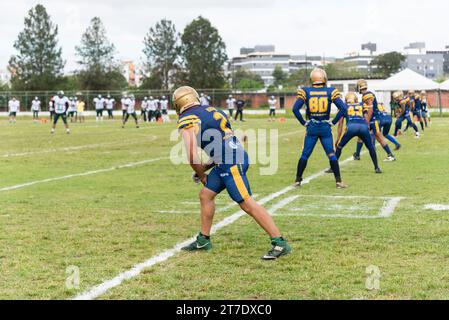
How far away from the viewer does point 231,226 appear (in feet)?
25.9

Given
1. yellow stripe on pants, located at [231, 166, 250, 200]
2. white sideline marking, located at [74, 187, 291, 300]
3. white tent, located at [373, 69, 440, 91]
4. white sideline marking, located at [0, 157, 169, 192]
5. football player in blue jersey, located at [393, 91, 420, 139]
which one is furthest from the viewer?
white tent, located at [373, 69, 440, 91]

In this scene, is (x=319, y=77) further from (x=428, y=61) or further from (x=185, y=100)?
(x=428, y=61)

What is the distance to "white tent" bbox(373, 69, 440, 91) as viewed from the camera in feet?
146

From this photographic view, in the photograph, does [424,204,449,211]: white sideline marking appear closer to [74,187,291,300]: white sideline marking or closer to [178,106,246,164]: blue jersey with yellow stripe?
[74,187,291,300]: white sideline marking

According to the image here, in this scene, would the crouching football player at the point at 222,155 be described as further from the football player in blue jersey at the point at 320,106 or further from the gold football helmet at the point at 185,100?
the football player in blue jersey at the point at 320,106

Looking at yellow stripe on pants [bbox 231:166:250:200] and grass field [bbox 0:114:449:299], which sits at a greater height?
yellow stripe on pants [bbox 231:166:250:200]

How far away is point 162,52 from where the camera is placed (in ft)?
304

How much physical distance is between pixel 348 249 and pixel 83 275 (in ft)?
8.34

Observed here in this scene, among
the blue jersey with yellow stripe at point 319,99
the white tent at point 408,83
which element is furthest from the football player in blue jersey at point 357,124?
the white tent at point 408,83

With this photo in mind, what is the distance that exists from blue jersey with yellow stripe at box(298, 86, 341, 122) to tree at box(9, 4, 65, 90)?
82.2 metres

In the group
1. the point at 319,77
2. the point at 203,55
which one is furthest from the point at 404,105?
the point at 203,55

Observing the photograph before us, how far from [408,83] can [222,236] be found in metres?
40.0

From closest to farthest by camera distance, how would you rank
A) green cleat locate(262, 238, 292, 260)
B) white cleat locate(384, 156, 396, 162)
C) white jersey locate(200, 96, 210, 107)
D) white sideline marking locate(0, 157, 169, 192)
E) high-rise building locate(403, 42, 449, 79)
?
green cleat locate(262, 238, 292, 260) < white jersey locate(200, 96, 210, 107) < white sideline marking locate(0, 157, 169, 192) < white cleat locate(384, 156, 396, 162) < high-rise building locate(403, 42, 449, 79)

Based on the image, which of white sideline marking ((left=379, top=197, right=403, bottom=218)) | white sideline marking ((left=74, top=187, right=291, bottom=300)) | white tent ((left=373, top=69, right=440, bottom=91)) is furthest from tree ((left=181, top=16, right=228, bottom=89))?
white sideline marking ((left=74, top=187, right=291, bottom=300))
